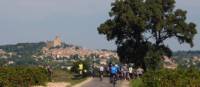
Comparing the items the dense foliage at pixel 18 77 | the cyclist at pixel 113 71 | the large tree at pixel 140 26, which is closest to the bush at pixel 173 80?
the dense foliage at pixel 18 77

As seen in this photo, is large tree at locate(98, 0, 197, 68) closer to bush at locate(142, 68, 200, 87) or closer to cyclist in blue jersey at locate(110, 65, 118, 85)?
cyclist in blue jersey at locate(110, 65, 118, 85)

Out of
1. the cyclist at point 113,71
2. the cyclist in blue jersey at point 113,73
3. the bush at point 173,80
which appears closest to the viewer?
the bush at point 173,80

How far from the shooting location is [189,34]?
72.2 metres

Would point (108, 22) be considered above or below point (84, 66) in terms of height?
above

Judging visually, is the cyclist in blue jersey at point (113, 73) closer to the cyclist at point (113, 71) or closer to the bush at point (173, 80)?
the cyclist at point (113, 71)

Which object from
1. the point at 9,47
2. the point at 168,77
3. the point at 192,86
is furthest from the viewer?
the point at 9,47

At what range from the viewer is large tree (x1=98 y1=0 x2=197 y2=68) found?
70.4 meters

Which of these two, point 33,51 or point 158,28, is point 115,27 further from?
point 33,51

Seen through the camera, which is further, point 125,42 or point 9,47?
point 9,47

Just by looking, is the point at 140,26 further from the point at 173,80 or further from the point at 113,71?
the point at 173,80

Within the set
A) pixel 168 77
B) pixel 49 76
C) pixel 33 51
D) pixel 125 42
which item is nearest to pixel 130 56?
pixel 125 42

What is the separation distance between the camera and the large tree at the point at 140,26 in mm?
70375

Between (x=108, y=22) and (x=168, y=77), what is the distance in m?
42.1

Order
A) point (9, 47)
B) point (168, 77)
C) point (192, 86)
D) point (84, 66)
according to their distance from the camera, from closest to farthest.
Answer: point (192, 86) → point (168, 77) → point (84, 66) → point (9, 47)
